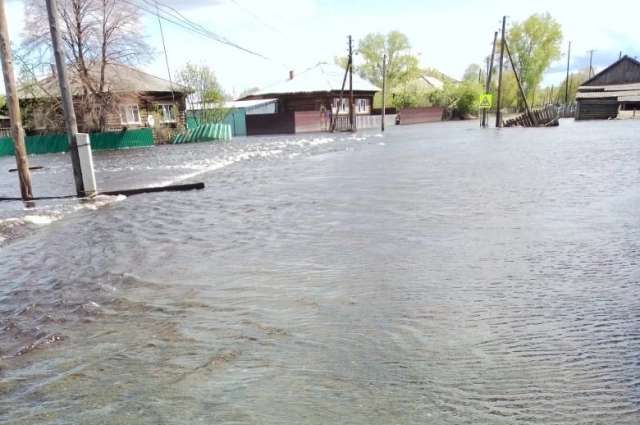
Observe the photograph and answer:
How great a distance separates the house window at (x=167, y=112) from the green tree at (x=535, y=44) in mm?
60452

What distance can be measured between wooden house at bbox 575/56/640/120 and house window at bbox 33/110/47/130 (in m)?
50.5

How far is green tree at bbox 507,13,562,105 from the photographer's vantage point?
81.6 metres

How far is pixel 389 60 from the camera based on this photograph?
85.2m

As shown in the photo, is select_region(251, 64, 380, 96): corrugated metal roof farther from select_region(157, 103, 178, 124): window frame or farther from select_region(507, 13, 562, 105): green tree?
select_region(507, 13, 562, 105): green tree

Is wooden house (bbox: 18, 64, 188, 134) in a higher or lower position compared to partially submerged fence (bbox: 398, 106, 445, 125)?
higher

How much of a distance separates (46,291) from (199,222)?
3529mm

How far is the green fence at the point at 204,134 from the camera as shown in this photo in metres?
37.1

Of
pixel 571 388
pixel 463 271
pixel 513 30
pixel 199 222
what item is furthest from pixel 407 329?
pixel 513 30

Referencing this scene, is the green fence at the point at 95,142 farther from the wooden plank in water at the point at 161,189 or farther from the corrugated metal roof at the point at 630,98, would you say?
the corrugated metal roof at the point at 630,98

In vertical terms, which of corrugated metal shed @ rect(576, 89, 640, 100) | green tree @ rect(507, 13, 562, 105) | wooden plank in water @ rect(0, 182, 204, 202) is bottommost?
wooden plank in water @ rect(0, 182, 204, 202)

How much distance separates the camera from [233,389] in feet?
10.2

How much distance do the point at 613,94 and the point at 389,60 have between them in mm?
39660

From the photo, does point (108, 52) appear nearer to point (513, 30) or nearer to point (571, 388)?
point (571, 388)

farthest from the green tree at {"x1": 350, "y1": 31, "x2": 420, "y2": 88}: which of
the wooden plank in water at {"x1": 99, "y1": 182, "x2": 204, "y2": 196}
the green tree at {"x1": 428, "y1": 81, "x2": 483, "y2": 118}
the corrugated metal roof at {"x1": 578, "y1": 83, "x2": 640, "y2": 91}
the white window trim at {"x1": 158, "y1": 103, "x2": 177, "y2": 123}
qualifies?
the wooden plank in water at {"x1": 99, "y1": 182, "x2": 204, "y2": 196}
